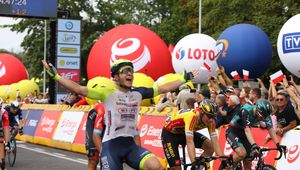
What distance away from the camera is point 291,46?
1767 centimetres

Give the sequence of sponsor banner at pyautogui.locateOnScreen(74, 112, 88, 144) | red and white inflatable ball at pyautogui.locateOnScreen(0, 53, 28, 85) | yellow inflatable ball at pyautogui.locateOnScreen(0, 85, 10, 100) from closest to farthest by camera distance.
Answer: sponsor banner at pyautogui.locateOnScreen(74, 112, 88, 144)
yellow inflatable ball at pyautogui.locateOnScreen(0, 85, 10, 100)
red and white inflatable ball at pyautogui.locateOnScreen(0, 53, 28, 85)

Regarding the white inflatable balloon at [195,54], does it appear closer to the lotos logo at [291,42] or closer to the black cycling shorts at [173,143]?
the lotos logo at [291,42]

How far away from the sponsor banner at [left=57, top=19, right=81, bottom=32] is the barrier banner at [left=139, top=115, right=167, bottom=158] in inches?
594

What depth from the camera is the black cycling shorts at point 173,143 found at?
9273mm

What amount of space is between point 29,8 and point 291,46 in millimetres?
13739

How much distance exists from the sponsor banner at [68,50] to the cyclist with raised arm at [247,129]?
20.8 metres

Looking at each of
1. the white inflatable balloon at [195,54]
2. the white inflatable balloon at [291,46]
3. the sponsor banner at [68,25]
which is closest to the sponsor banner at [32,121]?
the white inflatable balloon at [195,54]

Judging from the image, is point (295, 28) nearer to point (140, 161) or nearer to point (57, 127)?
point (57, 127)

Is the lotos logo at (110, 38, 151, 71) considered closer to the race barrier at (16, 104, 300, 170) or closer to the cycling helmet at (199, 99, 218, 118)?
the race barrier at (16, 104, 300, 170)

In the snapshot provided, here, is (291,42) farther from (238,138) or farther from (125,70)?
(125,70)

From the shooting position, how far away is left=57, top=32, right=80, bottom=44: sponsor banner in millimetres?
30234

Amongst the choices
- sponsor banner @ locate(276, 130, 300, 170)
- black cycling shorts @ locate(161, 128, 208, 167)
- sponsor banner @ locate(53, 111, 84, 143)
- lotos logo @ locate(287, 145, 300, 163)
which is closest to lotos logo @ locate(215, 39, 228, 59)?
sponsor banner @ locate(53, 111, 84, 143)

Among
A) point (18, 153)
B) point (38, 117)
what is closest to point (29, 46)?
point (38, 117)

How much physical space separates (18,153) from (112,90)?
11.7 meters
